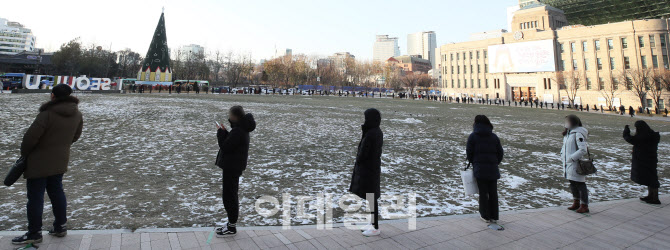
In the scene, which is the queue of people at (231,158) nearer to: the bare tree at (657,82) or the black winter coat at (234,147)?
the black winter coat at (234,147)

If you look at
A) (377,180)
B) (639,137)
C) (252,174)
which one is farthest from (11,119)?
(639,137)

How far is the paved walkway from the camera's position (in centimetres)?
393

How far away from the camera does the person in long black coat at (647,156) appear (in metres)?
5.86

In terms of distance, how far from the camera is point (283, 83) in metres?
97.8

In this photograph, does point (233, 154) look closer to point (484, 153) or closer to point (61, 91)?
point (61, 91)

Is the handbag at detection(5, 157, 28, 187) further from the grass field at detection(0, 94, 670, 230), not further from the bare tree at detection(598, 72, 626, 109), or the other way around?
the bare tree at detection(598, 72, 626, 109)

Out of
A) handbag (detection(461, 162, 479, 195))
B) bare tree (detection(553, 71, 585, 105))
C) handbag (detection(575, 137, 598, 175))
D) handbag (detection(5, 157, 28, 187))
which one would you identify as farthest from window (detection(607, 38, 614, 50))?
handbag (detection(5, 157, 28, 187))

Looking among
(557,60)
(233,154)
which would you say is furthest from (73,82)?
(557,60)

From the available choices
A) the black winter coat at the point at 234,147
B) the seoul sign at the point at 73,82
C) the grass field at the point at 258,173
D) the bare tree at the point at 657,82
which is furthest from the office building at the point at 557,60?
the seoul sign at the point at 73,82

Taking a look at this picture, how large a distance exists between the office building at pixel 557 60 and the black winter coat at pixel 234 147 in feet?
224

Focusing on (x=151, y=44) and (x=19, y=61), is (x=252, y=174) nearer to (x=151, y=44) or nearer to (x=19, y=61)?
(x=151, y=44)

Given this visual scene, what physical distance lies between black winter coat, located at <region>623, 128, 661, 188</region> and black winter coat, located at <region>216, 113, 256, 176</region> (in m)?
7.22

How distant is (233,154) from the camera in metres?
4.04

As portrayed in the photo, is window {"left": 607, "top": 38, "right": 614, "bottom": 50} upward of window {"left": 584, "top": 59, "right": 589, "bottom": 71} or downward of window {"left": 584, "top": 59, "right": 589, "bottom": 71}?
upward
